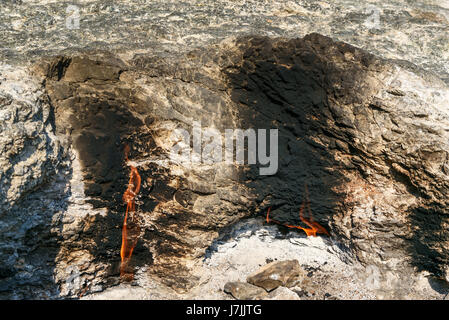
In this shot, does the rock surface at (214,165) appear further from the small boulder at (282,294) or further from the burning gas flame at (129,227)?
the small boulder at (282,294)

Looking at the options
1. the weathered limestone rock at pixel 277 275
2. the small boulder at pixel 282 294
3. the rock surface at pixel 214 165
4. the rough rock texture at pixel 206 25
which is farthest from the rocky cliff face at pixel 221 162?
the small boulder at pixel 282 294

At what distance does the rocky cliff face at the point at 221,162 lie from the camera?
2926mm

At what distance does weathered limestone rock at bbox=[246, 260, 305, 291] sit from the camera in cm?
316

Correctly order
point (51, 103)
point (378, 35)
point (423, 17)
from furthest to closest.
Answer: point (423, 17) < point (378, 35) < point (51, 103)

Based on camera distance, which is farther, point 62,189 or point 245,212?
point 245,212

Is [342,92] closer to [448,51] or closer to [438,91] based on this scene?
[438,91]

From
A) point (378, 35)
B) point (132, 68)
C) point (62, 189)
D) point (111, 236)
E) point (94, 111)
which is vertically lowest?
point (111, 236)

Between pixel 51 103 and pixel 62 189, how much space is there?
533 mm

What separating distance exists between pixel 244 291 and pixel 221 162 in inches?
33.6

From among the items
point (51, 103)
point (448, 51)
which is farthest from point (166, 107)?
point (448, 51)

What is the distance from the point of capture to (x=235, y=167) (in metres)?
3.16

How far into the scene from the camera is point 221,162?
3125 mm

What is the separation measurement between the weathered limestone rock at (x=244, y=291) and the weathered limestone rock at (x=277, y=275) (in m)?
0.05

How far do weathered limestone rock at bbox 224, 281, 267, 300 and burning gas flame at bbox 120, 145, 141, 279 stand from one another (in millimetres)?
694
